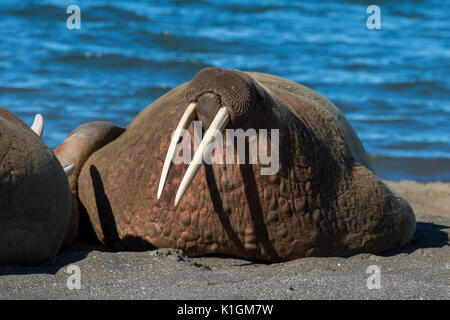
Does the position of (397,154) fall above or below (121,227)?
below

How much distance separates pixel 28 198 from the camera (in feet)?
12.3

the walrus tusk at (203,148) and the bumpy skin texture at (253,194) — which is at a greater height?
the walrus tusk at (203,148)

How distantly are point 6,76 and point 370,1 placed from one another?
39.0 feet

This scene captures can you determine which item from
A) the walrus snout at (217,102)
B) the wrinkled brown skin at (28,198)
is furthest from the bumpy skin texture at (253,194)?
the wrinkled brown skin at (28,198)

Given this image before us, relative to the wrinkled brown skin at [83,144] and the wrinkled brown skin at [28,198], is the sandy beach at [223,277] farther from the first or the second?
the wrinkled brown skin at [83,144]

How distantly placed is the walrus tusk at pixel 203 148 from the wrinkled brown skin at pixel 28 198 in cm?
75

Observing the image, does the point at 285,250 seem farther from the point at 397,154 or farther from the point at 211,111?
the point at 397,154

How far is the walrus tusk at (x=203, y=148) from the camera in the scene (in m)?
3.54

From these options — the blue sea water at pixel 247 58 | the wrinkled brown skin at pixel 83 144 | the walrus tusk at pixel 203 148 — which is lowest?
the blue sea water at pixel 247 58

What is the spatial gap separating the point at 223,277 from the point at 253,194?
1.64 feet

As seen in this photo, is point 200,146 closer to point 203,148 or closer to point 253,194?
point 203,148

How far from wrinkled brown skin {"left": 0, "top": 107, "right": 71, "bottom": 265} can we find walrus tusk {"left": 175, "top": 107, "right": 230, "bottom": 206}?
2.45ft
